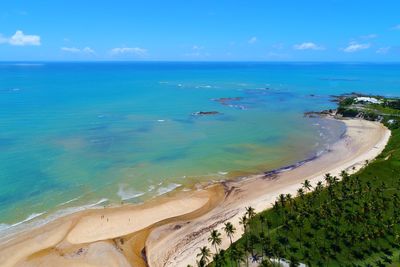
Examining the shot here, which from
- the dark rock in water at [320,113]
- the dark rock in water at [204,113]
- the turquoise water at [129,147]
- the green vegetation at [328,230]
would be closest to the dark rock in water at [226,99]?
the turquoise water at [129,147]

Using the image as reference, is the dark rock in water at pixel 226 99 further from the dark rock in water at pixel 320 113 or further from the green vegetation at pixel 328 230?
the green vegetation at pixel 328 230

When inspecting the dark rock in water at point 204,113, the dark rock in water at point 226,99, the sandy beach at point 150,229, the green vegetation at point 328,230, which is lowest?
the sandy beach at point 150,229

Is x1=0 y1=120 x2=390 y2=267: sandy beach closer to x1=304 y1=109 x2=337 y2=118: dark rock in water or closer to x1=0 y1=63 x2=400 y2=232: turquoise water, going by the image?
x1=0 y1=63 x2=400 y2=232: turquoise water

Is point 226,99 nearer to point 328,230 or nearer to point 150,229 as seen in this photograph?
point 150,229

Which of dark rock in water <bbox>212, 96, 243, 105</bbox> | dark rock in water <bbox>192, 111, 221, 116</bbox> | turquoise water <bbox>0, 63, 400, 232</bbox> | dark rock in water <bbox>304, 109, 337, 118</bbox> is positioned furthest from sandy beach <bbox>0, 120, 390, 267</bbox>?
dark rock in water <bbox>212, 96, 243, 105</bbox>

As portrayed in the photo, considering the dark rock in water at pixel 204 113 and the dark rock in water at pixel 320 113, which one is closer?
the dark rock in water at pixel 320 113

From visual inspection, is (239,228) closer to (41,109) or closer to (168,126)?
(168,126)

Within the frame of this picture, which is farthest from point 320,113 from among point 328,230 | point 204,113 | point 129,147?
point 328,230
